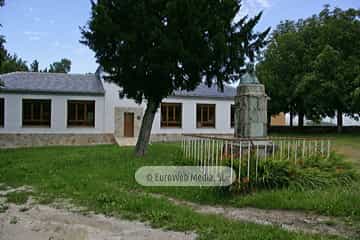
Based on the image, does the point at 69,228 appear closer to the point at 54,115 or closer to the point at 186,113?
A: the point at 54,115

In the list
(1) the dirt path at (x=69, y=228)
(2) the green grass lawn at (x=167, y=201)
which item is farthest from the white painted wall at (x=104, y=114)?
(1) the dirt path at (x=69, y=228)

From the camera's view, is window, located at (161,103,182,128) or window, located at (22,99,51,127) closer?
window, located at (22,99,51,127)

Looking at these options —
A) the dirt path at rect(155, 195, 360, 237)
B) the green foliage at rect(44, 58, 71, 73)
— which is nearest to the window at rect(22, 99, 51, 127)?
the dirt path at rect(155, 195, 360, 237)

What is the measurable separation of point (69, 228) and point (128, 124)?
19.2 m

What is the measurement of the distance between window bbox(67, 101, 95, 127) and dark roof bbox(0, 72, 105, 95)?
0.83m

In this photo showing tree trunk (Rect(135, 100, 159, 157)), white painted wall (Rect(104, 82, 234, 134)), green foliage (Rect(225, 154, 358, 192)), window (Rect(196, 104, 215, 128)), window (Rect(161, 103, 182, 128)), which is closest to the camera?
green foliage (Rect(225, 154, 358, 192))

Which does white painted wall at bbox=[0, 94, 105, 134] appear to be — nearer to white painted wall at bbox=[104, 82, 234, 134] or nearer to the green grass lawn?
white painted wall at bbox=[104, 82, 234, 134]

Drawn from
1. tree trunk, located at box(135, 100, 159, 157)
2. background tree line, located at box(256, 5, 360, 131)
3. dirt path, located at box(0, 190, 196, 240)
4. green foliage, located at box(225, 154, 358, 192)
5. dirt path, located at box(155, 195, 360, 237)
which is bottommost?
dirt path, located at box(0, 190, 196, 240)

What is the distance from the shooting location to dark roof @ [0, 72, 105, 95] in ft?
70.0

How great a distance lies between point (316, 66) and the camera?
28.7 meters

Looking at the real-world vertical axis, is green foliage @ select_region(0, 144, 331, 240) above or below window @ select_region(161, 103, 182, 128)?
below

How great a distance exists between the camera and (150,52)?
39.8 ft

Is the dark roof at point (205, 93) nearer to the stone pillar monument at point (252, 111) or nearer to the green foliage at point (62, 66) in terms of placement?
the stone pillar monument at point (252, 111)

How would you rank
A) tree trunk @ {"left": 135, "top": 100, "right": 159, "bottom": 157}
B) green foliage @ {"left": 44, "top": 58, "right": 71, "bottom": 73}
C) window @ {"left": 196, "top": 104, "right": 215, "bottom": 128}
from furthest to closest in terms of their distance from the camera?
green foliage @ {"left": 44, "top": 58, "right": 71, "bottom": 73}
window @ {"left": 196, "top": 104, "right": 215, "bottom": 128}
tree trunk @ {"left": 135, "top": 100, "right": 159, "bottom": 157}
